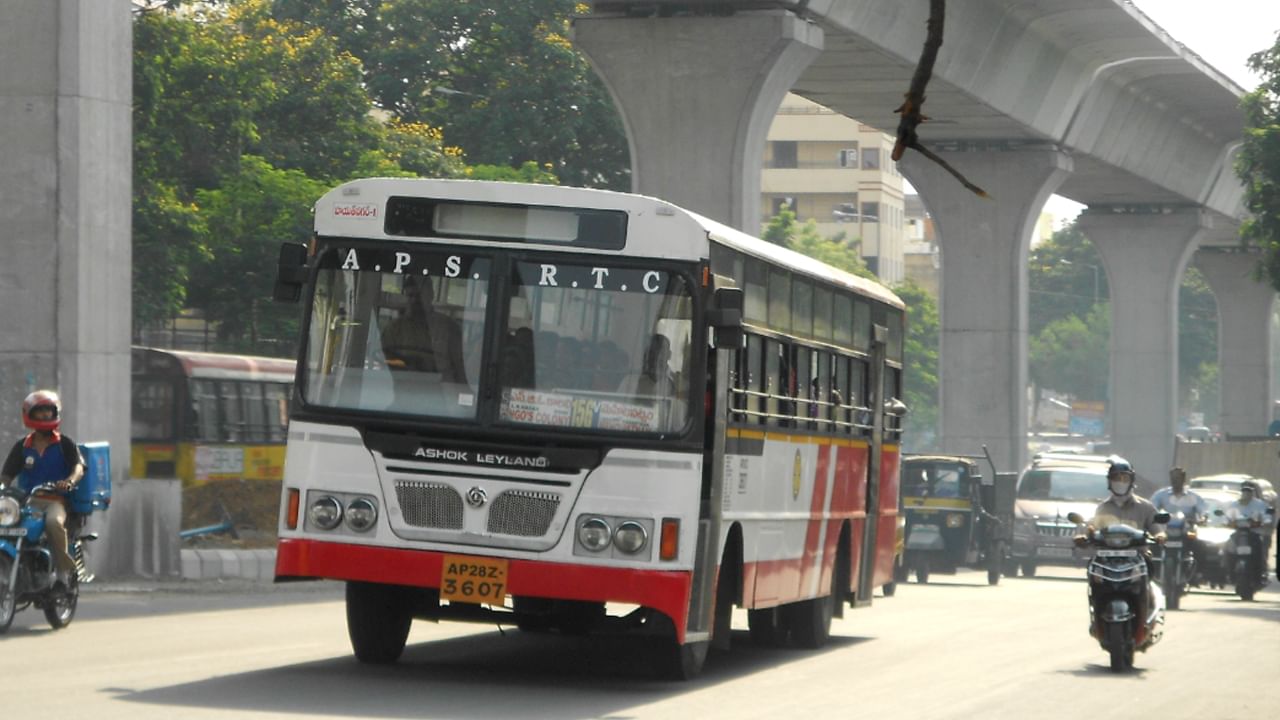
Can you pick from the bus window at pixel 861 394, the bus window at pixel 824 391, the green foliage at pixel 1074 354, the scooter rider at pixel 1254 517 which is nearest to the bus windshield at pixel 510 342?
the bus window at pixel 824 391

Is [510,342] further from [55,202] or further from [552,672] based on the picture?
[55,202]

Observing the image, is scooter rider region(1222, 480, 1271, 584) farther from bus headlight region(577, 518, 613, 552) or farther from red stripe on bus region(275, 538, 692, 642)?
bus headlight region(577, 518, 613, 552)

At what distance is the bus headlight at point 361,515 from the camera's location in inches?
484

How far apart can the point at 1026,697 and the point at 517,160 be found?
48.2m

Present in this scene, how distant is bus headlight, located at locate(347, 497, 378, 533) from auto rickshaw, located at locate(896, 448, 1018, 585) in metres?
21.0

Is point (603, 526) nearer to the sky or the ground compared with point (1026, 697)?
nearer to the sky

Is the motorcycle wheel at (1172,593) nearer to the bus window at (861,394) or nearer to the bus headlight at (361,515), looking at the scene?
the bus window at (861,394)

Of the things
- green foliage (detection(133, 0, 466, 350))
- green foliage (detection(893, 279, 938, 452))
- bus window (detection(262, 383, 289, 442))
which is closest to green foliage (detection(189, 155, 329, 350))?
green foliage (detection(133, 0, 466, 350))

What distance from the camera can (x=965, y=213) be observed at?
42938mm

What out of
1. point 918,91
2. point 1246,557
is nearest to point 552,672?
point 918,91

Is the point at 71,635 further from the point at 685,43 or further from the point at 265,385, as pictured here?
the point at 265,385

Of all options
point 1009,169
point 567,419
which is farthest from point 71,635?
point 1009,169

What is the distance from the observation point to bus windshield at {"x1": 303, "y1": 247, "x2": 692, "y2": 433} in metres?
12.3

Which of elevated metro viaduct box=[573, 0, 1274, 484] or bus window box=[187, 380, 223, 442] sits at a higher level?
elevated metro viaduct box=[573, 0, 1274, 484]
